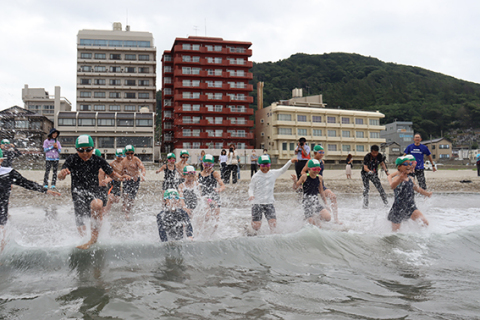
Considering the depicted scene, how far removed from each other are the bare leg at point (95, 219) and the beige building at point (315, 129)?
150ft

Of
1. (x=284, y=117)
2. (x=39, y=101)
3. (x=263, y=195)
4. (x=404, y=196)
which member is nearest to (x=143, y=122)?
(x=284, y=117)

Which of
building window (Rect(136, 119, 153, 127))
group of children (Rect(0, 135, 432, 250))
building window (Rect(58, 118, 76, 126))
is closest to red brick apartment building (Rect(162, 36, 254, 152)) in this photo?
building window (Rect(136, 119, 153, 127))

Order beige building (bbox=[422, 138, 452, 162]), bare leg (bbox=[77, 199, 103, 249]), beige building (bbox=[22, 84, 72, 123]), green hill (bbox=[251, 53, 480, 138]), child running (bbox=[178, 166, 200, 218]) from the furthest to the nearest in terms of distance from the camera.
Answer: green hill (bbox=[251, 53, 480, 138]) < beige building (bbox=[422, 138, 452, 162]) < beige building (bbox=[22, 84, 72, 123]) < child running (bbox=[178, 166, 200, 218]) < bare leg (bbox=[77, 199, 103, 249])

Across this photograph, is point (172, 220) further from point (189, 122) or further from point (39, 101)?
point (39, 101)

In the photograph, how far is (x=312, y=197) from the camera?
20.6 ft

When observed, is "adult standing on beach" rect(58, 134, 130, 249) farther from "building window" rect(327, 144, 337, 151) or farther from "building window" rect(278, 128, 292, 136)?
"building window" rect(327, 144, 337, 151)

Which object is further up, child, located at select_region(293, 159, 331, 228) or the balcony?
the balcony

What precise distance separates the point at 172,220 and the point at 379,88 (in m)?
114

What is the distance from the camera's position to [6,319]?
2885mm

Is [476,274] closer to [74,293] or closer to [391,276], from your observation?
[391,276]

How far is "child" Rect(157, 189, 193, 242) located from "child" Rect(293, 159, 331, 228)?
233 centimetres

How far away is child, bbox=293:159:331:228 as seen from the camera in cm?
626

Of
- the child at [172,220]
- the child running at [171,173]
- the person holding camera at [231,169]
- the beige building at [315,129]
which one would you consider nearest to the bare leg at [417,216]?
the child at [172,220]

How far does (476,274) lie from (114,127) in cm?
5047
